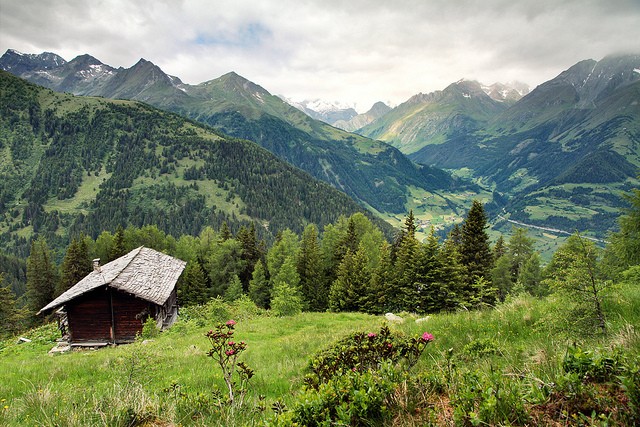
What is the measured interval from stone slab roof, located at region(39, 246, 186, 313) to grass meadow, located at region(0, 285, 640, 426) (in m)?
19.0

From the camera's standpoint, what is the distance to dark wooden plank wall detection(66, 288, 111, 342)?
32.3m

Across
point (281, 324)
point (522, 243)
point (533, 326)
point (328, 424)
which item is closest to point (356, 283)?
point (281, 324)

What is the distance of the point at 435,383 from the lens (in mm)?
4285

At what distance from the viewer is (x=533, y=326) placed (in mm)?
9117

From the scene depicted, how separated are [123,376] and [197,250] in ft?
239

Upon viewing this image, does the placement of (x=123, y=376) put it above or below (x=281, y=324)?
above

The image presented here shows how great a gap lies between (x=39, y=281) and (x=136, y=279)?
50.9 meters

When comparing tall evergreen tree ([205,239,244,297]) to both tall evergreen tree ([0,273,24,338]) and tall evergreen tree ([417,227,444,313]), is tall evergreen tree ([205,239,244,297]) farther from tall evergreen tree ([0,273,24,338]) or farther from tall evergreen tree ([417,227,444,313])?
tall evergreen tree ([417,227,444,313])

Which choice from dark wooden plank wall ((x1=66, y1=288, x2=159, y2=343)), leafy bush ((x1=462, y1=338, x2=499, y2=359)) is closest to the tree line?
dark wooden plank wall ((x1=66, y1=288, x2=159, y2=343))

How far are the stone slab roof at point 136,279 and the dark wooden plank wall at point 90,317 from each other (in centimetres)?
131

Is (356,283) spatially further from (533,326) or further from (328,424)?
(328,424)

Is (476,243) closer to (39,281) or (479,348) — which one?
(479,348)

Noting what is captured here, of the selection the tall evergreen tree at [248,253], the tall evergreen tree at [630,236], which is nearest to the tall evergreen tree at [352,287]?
the tall evergreen tree at [630,236]

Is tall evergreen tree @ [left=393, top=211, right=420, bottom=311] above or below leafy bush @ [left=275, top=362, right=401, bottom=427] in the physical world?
below
